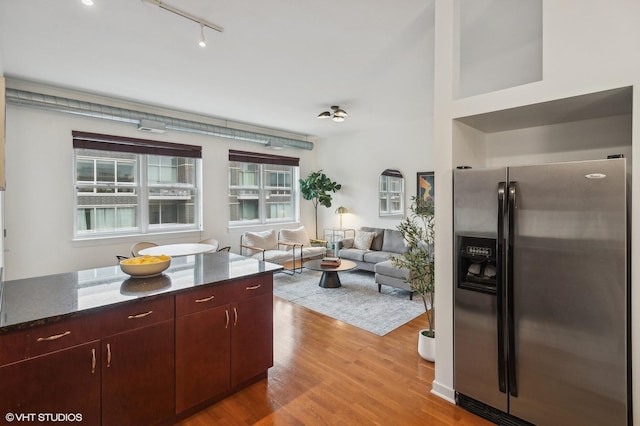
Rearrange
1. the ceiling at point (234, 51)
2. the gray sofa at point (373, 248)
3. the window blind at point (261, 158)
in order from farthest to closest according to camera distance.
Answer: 1. the window blind at point (261, 158)
2. the gray sofa at point (373, 248)
3. the ceiling at point (234, 51)

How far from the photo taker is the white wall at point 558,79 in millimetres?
1682

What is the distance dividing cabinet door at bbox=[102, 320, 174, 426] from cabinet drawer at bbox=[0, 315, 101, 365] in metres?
0.12

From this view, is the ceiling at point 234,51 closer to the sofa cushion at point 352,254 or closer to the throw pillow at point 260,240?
the throw pillow at point 260,240

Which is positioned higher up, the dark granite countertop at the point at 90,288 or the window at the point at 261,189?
the window at the point at 261,189

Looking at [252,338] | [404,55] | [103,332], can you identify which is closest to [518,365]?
[252,338]

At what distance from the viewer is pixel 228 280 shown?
2.27 m

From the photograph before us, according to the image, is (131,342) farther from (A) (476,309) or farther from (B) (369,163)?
(B) (369,163)

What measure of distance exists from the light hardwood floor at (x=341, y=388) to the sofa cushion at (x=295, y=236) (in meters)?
3.42

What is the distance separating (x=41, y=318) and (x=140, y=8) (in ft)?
7.67

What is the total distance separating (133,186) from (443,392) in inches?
205

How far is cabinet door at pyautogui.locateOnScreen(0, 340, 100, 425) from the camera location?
1.50 meters

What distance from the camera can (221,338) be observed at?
7.44 feet

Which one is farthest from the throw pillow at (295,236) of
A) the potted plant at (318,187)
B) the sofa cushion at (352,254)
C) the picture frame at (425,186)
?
the picture frame at (425,186)

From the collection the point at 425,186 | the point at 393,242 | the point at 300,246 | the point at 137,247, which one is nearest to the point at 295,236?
the point at 300,246
